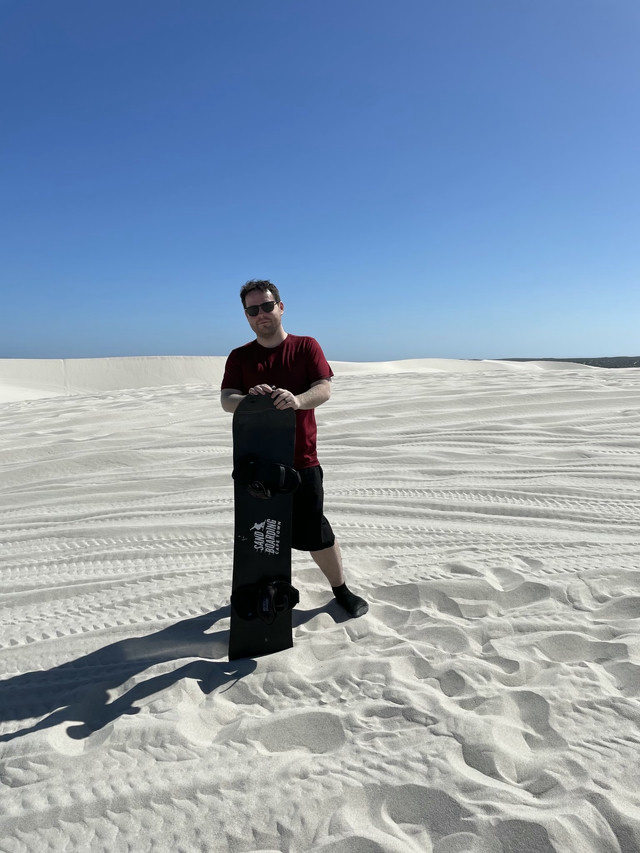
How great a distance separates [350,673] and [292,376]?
1.21m

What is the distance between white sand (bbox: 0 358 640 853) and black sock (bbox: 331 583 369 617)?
1.9 inches

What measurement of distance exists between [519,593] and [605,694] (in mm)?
745

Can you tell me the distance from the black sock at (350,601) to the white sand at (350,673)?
0.16 feet

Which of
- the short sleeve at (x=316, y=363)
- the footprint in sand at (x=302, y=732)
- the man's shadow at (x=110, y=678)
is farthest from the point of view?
the short sleeve at (x=316, y=363)

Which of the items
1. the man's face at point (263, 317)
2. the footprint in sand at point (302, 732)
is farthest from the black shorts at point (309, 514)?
the footprint in sand at point (302, 732)

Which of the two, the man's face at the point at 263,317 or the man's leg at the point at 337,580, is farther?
the man's leg at the point at 337,580

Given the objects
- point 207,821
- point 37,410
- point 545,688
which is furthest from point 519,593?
A: point 37,410

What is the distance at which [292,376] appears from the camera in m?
2.46

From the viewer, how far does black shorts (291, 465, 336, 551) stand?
8.16ft

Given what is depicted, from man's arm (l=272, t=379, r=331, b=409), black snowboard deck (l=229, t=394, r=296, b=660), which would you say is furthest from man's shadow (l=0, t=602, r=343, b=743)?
man's arm (l=272, t=379, r=331, b=409)

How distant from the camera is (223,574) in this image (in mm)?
3102

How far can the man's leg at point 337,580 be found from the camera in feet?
8.51

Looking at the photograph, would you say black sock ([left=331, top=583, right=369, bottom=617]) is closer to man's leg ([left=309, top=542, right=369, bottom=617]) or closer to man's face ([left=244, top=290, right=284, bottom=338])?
man's leg ([left=309, top=542, right=369, bottom=617])

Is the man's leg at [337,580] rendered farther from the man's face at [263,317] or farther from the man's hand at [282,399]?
the man's face at [263,317]
